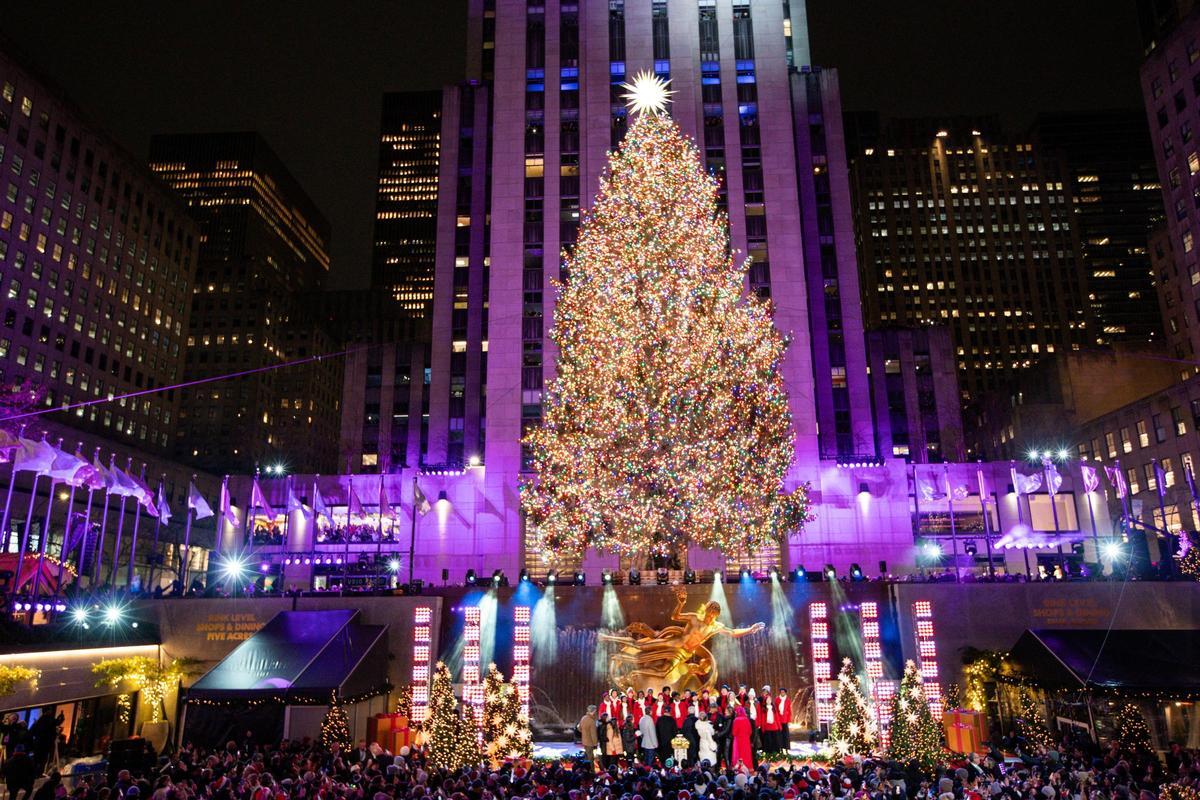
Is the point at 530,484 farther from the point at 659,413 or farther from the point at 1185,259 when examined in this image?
the point at 1185,259

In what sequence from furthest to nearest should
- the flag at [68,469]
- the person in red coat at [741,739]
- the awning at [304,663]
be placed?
the flag at [68,469], the awning at [304,663], the person in red coat at [741,739]

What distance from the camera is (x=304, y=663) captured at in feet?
85.7

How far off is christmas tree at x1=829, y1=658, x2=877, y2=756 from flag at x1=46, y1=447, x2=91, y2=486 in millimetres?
26263

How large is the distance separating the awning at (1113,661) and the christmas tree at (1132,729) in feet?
3.74

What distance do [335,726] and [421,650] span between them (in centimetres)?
516

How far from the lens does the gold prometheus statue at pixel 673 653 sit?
93.7ft

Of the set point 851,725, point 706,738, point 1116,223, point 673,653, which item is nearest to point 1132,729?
point 851,725

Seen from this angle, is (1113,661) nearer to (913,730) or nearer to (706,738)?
(913,730)

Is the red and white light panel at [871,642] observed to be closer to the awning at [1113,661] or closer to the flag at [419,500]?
the awning at [1113,661]

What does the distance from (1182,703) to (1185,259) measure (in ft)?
208

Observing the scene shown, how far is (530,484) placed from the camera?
40469 millimetres

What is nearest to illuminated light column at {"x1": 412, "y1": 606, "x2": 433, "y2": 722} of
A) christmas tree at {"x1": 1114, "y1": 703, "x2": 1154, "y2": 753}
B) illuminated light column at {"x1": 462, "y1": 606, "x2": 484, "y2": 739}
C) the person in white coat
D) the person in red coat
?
illuminated light column at {"x1": 462, "y1": 606, "x2": 484, "y2": 739}

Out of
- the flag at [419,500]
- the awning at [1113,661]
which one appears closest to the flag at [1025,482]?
the awning at [1113,661]

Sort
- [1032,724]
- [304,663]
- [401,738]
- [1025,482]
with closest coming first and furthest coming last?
[1032,724] < [304,663] < [401,738] < [1025,482]
